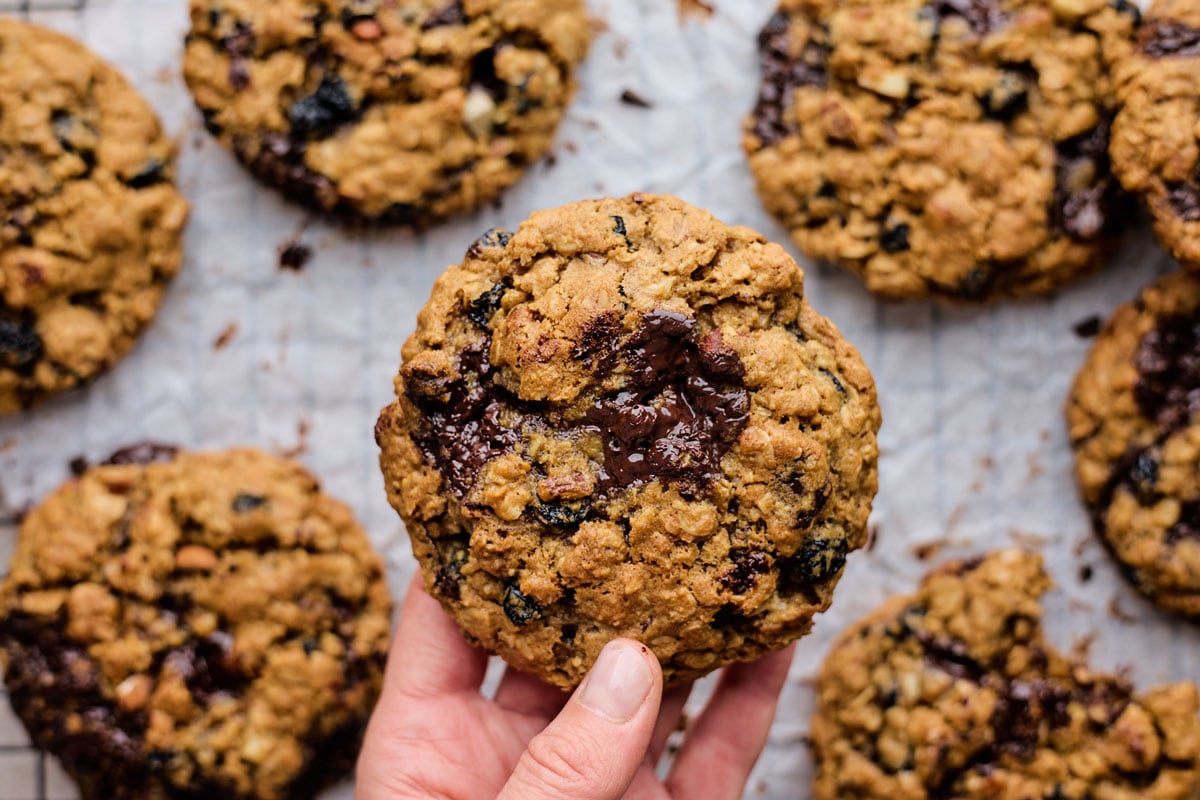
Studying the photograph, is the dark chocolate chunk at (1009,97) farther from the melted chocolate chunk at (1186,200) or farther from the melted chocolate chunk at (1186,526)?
the melted chocolate chunk at (1186,526)

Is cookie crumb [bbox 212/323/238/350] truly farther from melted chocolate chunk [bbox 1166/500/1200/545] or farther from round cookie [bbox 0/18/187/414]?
melted chocolate chunk [bbox 1166/500/1200/545]

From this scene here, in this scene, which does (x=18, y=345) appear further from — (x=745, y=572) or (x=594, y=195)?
(x=745, y=572)

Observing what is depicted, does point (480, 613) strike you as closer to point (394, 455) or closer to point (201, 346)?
point (394, 455)

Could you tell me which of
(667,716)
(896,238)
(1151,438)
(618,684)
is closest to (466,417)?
(618,684)

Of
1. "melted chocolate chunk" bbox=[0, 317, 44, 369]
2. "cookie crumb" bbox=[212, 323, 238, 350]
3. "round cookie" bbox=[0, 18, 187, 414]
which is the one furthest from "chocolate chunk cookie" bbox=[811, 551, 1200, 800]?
"melted chocolate chunk" bbox=[0, 317, 44, 369]

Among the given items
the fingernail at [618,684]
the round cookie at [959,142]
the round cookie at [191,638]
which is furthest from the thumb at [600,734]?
the round cookie at [959,142]
